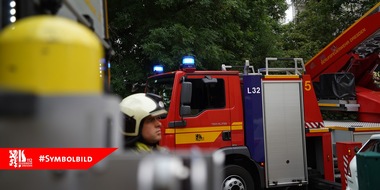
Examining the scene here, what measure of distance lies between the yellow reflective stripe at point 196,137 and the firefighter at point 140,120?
12.8 feet

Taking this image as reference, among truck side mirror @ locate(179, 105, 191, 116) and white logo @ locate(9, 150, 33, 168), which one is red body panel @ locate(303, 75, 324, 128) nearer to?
truck side mirror @ locate(179, 105, 191, 116)

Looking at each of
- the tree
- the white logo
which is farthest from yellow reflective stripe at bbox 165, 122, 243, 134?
the white logo

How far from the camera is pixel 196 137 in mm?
6309

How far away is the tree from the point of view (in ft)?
30.3

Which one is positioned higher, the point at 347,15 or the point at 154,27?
the point at 347,15

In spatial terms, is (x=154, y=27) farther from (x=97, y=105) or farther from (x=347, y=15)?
(x=347, y=15)

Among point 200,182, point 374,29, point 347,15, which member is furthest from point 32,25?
point 347,15

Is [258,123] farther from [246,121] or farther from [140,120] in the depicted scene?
[140,120]

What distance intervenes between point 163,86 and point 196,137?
110 centimetres

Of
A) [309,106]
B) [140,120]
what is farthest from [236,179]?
[140,120]

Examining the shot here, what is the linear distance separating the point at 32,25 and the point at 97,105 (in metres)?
0.20

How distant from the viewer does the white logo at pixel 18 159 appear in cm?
85

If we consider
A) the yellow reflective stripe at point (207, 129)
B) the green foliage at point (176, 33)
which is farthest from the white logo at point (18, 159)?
the green foliage at point (176, 33)

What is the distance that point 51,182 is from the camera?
31.3 inches
